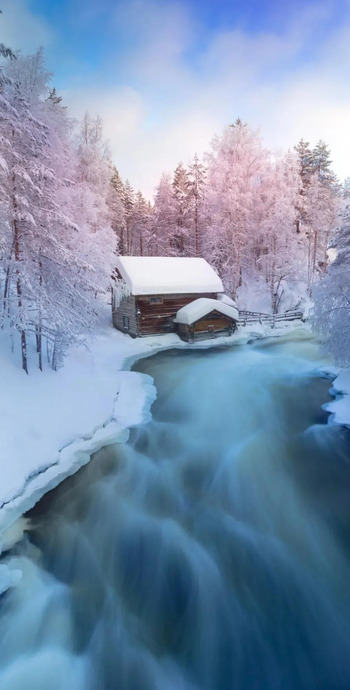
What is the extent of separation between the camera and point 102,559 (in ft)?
19.0

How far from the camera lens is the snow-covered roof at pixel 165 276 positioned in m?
23.1

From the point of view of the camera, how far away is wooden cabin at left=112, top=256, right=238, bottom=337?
75.9 feet

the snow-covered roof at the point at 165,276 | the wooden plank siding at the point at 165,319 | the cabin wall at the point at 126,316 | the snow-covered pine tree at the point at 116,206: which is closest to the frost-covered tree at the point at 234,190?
the snow-covered roof at the point at 165,276

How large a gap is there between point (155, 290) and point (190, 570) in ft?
62.9

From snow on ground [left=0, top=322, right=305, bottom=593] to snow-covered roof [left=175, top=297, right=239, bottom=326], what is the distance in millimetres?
8015

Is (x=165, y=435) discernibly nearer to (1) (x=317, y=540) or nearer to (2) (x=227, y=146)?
(1) (x=317, y=540)

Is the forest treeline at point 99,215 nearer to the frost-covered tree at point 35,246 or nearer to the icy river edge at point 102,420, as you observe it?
the frost-covered tree at point 35,246

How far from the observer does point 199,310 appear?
2248 centimetres

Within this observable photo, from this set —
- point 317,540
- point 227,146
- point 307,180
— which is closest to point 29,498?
point 317,540

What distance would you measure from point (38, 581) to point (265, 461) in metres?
5.73

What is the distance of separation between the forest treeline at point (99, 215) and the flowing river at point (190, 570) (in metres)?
5.71

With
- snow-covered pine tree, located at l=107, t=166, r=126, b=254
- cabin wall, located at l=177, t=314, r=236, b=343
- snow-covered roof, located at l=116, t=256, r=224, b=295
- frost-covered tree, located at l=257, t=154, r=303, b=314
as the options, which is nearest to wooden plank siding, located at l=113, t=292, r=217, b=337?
snow-covered roof, located at l=116, t=256, r=224, b=295

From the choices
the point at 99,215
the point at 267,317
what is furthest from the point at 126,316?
the point at 267,317

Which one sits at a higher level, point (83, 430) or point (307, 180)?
point (307, 180)
